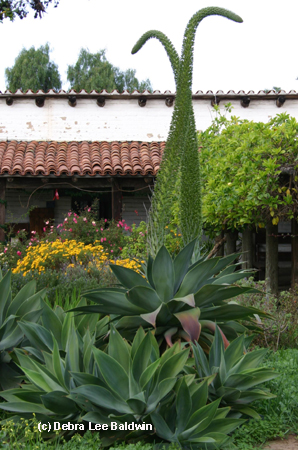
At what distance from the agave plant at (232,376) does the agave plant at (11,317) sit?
129 cm

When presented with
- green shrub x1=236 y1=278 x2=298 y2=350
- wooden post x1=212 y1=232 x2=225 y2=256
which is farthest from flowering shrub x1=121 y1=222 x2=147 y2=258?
green shrub x1=236 y1=278 x2=298 y2=350

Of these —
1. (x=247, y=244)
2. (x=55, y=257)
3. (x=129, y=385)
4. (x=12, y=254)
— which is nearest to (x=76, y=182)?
(x=12, y=254)

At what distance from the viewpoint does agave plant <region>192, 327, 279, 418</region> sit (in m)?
2.99

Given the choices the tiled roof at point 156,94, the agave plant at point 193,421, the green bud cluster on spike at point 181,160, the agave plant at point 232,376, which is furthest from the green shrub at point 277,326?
the tiled roof at point 156,94

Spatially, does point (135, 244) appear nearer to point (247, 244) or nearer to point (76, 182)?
point (247, 244)

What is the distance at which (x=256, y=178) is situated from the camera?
246 inches

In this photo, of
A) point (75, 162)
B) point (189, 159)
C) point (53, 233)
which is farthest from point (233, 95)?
point (189, 159)

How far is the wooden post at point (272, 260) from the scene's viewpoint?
6.65 metres

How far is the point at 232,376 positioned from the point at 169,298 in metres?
0.67

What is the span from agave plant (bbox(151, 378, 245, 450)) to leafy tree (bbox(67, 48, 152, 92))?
89.2ft

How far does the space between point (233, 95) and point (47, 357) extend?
12.9m

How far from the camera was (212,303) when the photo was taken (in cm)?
349

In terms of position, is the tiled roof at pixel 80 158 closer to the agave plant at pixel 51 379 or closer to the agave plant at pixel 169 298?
the agave plant at pixel 169 298

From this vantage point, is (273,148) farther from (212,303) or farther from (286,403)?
(286,403)
